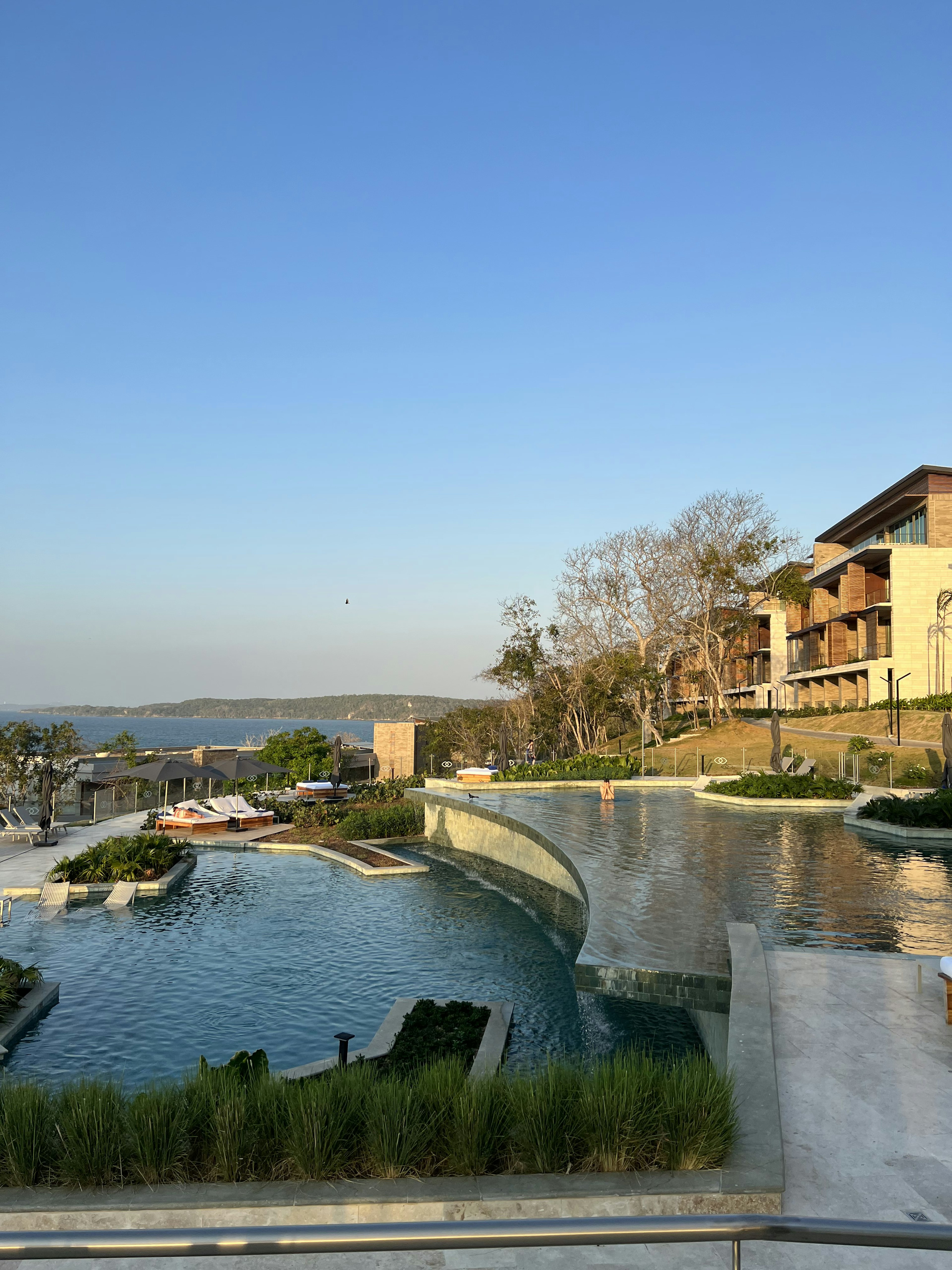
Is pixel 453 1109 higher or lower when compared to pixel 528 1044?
higher

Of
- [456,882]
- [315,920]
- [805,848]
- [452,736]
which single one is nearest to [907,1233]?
[315,920]

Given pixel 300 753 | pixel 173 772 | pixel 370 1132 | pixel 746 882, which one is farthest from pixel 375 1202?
pixel 300 753

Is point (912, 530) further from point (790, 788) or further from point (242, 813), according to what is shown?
point (242, 813)

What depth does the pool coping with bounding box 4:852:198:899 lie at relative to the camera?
1580 centimetres

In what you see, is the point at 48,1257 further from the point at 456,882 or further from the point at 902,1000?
the point at 456,882

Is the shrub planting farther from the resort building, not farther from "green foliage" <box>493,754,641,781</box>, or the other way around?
the resort building

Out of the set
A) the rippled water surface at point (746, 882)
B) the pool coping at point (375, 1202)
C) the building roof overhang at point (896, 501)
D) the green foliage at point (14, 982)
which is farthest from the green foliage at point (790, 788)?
the building roof overhang at point (896, 501)

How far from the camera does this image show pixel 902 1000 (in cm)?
726

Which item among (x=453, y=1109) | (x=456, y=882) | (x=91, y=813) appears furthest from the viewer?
(x=91, y=813)

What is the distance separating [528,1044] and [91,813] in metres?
21.7

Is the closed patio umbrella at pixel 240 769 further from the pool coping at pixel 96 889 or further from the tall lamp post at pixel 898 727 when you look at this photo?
the tall lamp post at pixel 898 727

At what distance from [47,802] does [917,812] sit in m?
19.7

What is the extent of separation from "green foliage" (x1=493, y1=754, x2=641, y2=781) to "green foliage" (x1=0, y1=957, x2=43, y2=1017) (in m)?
20.2

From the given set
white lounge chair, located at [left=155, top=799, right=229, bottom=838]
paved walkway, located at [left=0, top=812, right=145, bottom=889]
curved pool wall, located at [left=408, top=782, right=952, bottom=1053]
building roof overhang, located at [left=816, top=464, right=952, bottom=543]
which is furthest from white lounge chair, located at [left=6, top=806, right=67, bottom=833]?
building roof overhang, located at [left=816, top=464, right=952, bottom=543]
